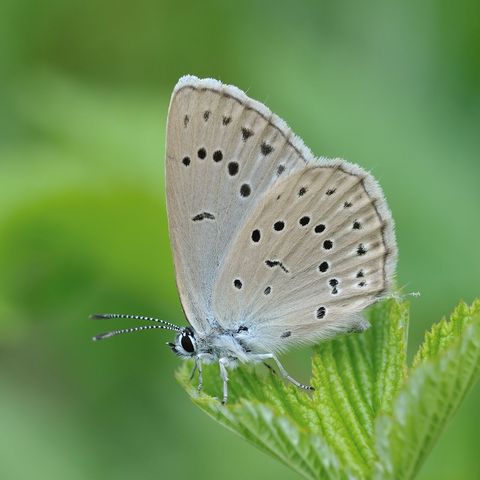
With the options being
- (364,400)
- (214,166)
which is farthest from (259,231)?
(364,400)

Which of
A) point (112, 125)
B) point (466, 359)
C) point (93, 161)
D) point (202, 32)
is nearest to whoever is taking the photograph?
point (466, 359)

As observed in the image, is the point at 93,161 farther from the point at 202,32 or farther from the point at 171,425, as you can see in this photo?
the point at 202,32

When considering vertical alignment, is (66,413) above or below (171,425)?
above

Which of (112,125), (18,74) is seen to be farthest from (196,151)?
(18,74)

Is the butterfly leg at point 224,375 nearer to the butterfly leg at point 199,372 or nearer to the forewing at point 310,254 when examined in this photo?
the butterfly leg at point 199,372

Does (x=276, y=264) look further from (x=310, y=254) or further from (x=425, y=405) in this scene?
(x=425, y=405)

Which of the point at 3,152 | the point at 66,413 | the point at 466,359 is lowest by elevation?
the point at 466,359
